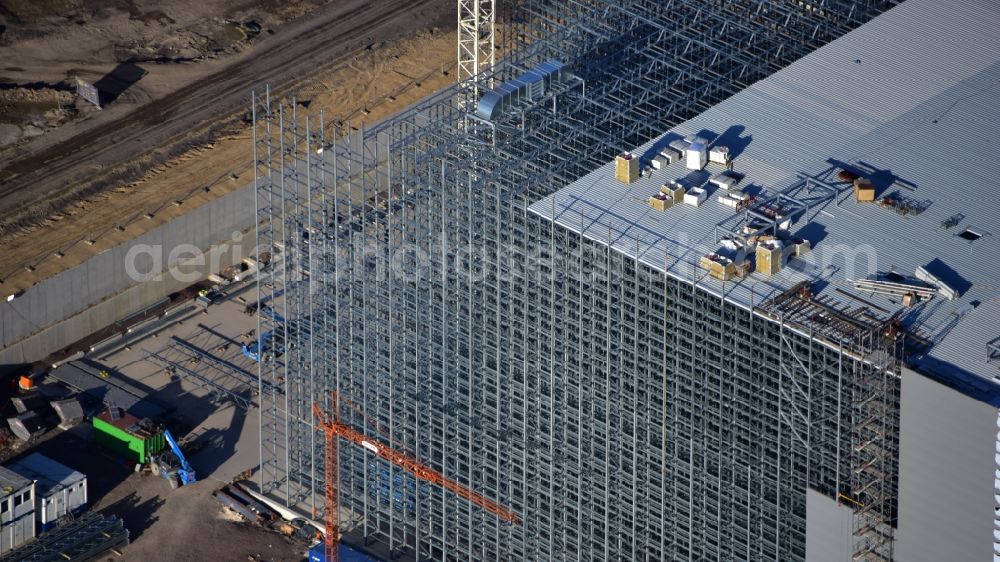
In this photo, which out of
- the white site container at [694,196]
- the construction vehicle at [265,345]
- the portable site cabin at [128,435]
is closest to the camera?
the white site container at [694,196]

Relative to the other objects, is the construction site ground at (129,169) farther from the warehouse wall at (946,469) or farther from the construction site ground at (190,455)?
the warehouse wall at (946,469)

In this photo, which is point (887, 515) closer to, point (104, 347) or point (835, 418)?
point (835, 418)

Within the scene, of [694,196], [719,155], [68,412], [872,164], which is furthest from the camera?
[68,412]

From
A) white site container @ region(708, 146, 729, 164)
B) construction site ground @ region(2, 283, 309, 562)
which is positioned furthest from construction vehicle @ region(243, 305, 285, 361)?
white site container @ region(708, 146, 729, 164)

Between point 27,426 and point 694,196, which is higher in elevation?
point 694,196

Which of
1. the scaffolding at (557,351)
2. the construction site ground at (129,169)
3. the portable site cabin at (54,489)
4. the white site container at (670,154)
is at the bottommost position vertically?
the portable site cabin at (54,489)

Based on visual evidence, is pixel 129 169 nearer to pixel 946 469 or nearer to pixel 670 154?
pixel 670 154

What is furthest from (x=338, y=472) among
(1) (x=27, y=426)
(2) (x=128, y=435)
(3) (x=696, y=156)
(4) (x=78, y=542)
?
(3) (x=696, y=156)

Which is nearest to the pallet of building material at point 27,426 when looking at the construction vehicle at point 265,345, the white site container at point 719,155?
the construction vehicle at point 265,345
